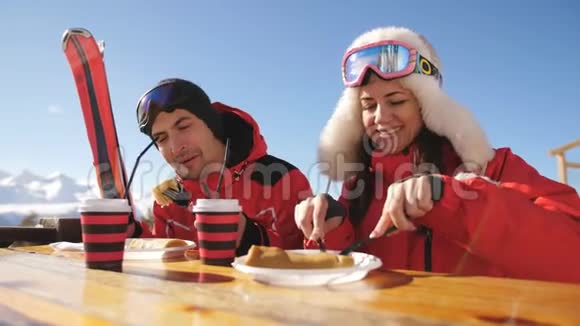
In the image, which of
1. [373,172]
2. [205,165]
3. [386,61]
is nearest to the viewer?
[386,61]

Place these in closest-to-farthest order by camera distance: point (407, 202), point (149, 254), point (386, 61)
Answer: point (407, 202) → point (149, 254) → point (386, 61)

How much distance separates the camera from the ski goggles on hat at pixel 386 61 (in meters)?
1.82

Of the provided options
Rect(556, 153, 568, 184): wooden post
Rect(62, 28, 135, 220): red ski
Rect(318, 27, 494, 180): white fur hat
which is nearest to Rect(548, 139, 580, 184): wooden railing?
Rect(556, 153, 568, 184): wooden post

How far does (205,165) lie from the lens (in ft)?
7.77

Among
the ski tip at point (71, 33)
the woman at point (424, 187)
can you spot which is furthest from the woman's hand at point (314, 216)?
the ski tip at point (71, 33)

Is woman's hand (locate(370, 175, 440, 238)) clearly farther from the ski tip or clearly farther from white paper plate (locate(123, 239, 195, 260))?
the ski tip

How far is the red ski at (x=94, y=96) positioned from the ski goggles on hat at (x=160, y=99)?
0.62 ft

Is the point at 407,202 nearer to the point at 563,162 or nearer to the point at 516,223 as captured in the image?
the point at 516,223

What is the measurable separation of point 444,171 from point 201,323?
155 centimetres

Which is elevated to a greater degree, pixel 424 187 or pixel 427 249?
pixel 424 187

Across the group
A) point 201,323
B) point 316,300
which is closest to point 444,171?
point 316,300

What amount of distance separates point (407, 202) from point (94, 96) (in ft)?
6.33

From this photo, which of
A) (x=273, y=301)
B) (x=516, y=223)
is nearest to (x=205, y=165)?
(x=516, y=223)

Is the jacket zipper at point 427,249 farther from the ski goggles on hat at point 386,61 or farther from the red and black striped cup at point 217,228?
the red and black striped cup at point 217,228
